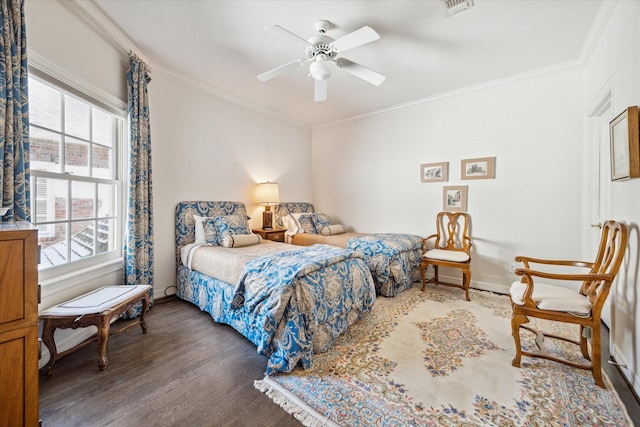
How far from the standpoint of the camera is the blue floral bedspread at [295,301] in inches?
72.0

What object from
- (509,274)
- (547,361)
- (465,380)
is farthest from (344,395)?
(509,274)

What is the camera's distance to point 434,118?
393cm

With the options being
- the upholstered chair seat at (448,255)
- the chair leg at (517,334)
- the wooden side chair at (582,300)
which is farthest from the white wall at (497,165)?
the chair leg at (517,334)

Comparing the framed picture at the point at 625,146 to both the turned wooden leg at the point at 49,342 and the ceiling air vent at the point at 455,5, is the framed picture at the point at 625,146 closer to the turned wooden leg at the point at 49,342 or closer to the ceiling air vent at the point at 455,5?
the ceiling air vent at the point at 455,5

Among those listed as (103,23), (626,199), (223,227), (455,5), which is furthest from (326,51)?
(626,199)

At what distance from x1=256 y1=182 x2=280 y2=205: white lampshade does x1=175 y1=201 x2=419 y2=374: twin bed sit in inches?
36.0

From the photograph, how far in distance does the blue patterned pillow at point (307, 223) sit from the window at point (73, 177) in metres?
2.48

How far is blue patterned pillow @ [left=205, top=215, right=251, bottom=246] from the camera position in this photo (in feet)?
10.3

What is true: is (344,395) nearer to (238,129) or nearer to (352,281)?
(352,281)

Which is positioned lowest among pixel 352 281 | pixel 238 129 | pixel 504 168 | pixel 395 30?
pixel 352 281

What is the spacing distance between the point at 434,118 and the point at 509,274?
2.43 metres

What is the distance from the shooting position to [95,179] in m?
2.46

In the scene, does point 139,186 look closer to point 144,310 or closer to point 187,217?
point 187,217

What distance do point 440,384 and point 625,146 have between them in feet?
6.61
